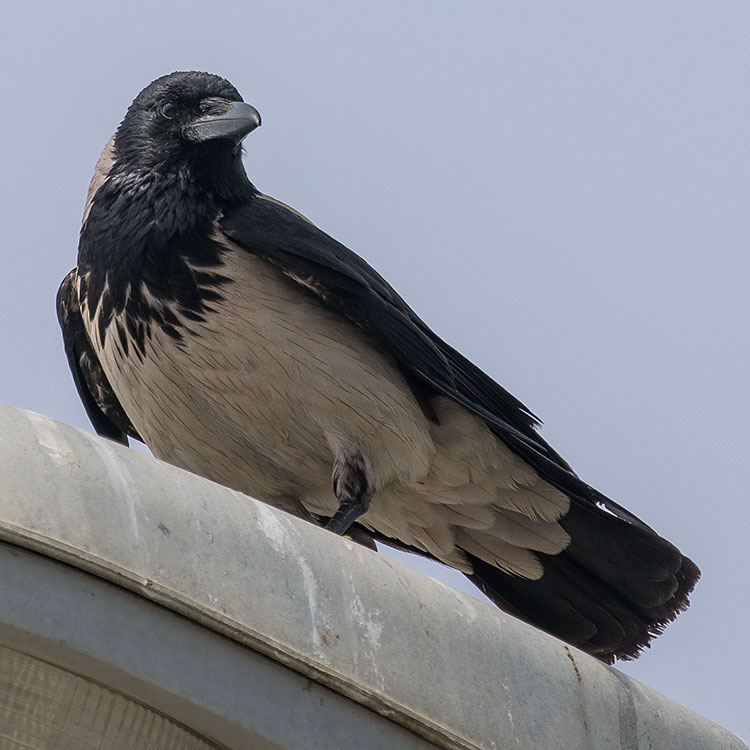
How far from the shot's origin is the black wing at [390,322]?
458 cm

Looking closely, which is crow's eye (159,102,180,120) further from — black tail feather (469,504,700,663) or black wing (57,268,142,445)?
black tail feather (469,504,700,663)

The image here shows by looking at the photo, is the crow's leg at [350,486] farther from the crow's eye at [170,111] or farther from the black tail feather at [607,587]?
the crow's eye at [170,111]

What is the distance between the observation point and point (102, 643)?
7.84 feet

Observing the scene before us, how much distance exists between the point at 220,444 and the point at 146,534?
2161mm

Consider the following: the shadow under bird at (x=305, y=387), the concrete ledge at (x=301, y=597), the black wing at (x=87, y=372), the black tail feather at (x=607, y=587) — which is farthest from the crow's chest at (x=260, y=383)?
the concrete ledge at (x=301, y=597)

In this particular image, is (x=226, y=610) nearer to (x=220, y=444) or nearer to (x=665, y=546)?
(x=220, y=444)

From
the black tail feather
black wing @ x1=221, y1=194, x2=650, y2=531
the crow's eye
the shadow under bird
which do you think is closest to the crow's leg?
the shadow under bird

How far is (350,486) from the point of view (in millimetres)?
4582

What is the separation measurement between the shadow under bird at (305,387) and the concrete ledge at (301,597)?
163cm

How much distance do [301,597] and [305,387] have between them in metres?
1.93

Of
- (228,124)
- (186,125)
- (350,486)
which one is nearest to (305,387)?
(350,486)

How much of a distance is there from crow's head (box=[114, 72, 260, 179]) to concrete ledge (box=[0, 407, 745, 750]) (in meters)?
2.35

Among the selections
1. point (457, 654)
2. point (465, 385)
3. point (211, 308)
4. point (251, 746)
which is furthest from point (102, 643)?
point (465, 385)

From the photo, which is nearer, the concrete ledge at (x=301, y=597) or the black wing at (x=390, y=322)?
the concrete ledge at (x=301, y=597)
